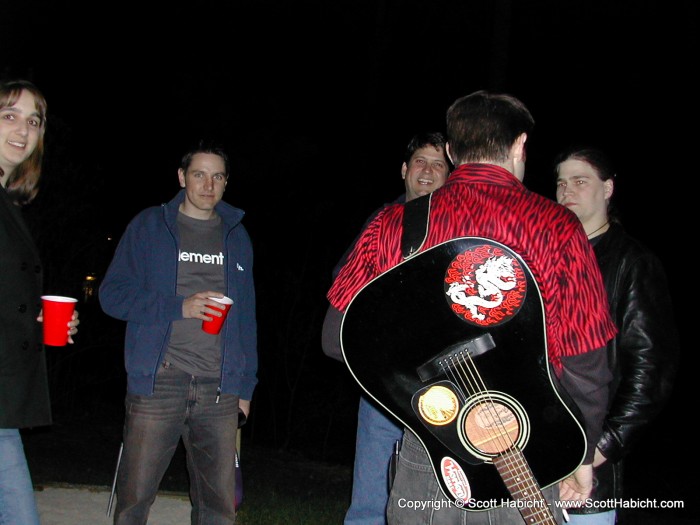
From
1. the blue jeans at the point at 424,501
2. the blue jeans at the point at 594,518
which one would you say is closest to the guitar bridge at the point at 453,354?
the blue jeans at the point at 424,501

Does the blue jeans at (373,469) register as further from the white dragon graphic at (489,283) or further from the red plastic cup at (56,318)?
the white dragon graphic at (489,283)

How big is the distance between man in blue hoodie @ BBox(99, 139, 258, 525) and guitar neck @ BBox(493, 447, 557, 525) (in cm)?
184

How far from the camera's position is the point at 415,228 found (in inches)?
75.7

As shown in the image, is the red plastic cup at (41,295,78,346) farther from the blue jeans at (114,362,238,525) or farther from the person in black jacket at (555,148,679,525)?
the person in black jacket at (555,148,679,525)

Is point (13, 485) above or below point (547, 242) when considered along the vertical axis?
below

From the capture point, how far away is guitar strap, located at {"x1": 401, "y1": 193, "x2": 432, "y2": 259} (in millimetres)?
1907

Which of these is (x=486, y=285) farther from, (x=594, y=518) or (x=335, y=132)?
(x=335, y=132)

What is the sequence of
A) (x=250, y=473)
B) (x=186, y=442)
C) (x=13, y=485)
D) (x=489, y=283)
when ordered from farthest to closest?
(x=250, y=473), (x=186, y=442), (x=13, y=485), (x=489, y=283)

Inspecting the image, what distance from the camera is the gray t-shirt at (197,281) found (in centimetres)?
349

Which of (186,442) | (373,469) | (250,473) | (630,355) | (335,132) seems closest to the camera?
(630,355)

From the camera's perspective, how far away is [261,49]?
15781 mm

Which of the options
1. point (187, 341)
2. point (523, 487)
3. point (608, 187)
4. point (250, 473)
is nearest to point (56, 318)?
point (187, 341)

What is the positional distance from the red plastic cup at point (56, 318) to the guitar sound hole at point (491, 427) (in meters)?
1.63

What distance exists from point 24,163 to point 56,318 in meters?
0.62
